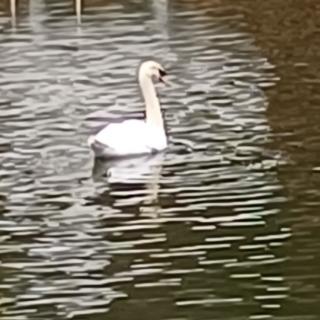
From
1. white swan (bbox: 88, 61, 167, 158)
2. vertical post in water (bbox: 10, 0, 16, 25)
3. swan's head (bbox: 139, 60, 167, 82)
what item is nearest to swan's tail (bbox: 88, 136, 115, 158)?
white swan (bbox: 88, 61, 167, 158)

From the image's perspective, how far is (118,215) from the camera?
7262 mm

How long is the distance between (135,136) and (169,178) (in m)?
0.66

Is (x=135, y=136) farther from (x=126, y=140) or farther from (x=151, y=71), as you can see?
(x=151, y=71)

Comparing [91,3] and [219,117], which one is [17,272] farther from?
[91,3]

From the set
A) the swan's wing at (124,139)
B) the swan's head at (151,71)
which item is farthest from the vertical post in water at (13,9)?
the swan's wing at (124,139)

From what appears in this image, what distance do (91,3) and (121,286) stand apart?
724 cm

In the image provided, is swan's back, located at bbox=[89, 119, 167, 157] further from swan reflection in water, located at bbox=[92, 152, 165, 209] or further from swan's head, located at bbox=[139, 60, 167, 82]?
swan's head, located at bbox=[139, 60, 167, 82]

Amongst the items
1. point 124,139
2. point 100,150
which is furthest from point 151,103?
point 100,150

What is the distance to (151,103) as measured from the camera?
28.6 ft

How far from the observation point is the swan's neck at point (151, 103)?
8594 mm

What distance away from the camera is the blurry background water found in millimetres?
6273

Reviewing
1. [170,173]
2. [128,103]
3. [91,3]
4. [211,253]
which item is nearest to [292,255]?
[211,253]

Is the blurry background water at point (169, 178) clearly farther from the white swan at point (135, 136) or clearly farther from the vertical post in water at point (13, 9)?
the vertical post in water at point (13, 9)

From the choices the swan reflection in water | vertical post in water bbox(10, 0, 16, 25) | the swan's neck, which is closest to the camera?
the swan reflection in water
